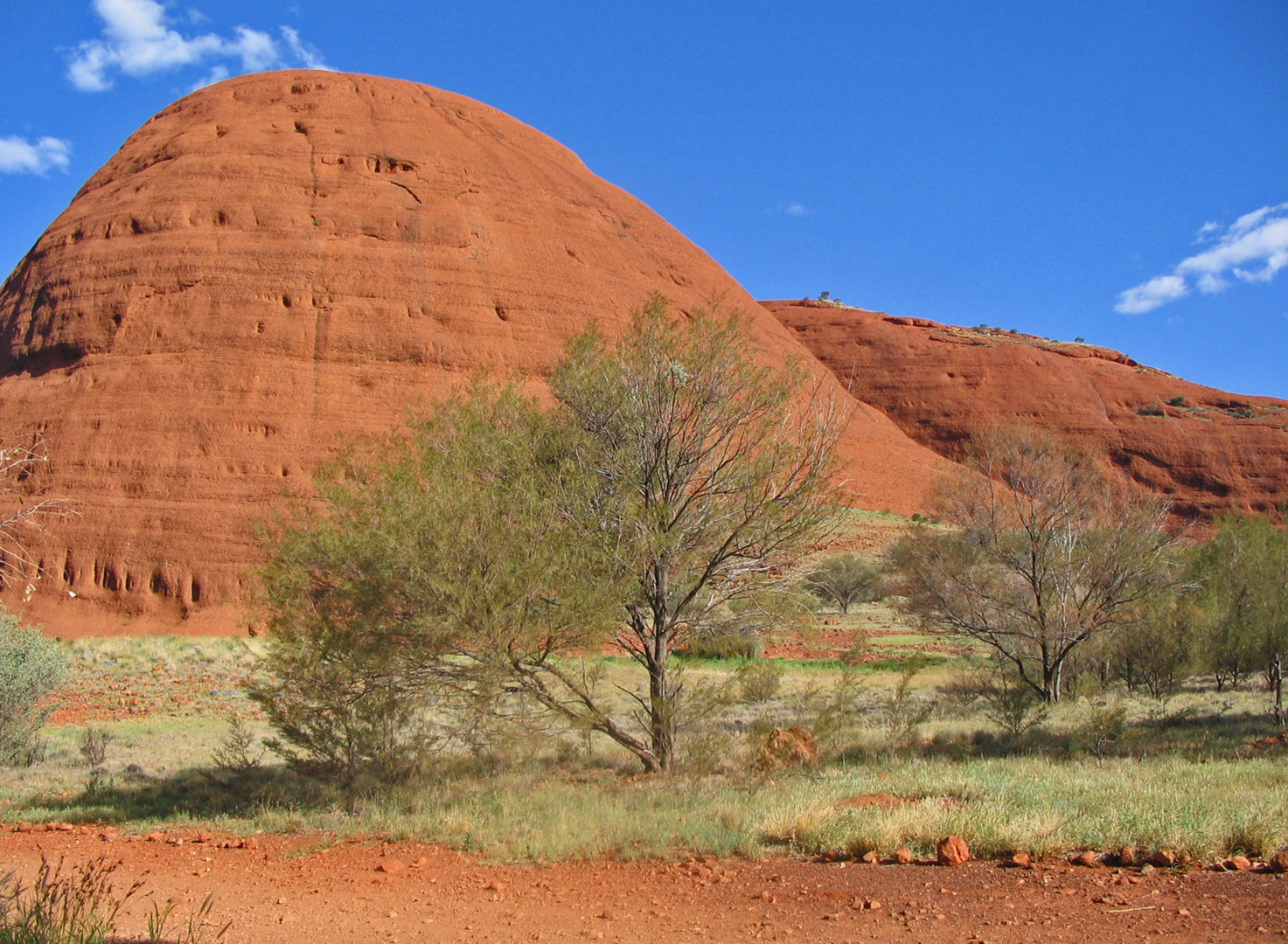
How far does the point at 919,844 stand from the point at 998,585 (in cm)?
910

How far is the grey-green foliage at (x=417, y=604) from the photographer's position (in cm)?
761

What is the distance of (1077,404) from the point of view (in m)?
63.8

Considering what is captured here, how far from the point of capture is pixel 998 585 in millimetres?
14062

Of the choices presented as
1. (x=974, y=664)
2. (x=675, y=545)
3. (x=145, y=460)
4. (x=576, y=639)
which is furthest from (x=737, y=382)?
(x=145, y=460)

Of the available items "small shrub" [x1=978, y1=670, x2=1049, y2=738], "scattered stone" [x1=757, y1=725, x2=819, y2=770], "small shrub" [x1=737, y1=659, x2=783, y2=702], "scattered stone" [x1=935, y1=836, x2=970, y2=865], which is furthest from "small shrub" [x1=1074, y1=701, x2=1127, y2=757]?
"scattered stone" [x1=935, y1=836, x2=970, y2=865]

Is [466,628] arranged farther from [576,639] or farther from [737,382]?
[737,382]

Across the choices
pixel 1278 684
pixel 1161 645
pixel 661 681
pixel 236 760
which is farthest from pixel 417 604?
pixel 1161 645

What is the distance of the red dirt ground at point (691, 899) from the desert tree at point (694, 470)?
3277 mm

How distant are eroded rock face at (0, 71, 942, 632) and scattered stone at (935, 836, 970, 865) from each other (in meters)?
21.2

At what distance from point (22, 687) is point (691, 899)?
9.10 m

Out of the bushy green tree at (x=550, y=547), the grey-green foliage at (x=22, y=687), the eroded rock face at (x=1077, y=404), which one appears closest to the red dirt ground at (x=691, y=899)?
the bushy green tree at (x=550, y=547)

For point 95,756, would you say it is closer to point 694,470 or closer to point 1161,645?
point 694,470

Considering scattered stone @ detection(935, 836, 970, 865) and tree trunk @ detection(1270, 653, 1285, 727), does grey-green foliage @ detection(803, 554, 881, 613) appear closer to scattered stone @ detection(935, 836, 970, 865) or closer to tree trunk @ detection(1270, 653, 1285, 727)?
tree trunk @ detection(1270, 653, 1285, 727)

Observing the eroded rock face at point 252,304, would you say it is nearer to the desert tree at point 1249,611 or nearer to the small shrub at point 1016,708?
the desert tree at point 1249,611
